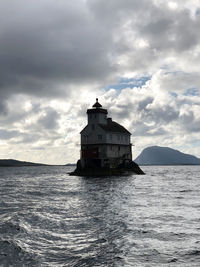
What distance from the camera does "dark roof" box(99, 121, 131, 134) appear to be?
7201 centimetres

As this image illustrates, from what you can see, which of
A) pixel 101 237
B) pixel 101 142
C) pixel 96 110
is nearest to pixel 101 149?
pixel 101 142

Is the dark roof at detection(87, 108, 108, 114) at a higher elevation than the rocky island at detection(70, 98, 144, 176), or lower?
higher

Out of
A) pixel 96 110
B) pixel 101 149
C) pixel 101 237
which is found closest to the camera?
pixel 101 237

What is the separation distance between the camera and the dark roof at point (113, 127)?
72.0 m

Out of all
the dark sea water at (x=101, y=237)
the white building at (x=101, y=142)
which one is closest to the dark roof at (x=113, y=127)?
the white building at (x=101, y=142)

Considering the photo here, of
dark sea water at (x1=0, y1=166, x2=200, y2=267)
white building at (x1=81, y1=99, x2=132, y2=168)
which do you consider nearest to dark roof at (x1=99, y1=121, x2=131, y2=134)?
white building at (x1=81, y1=99, x2=132, y2=168)

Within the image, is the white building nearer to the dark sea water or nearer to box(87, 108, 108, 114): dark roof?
box(87, 108, 108, 114): dark roof

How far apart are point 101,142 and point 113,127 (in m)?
6.51

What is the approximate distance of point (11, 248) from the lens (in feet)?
42.8

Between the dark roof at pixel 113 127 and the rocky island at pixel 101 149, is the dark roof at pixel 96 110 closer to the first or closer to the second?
the rocky island at pixel 101 149

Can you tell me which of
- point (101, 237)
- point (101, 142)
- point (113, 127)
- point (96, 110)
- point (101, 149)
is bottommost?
point (101, 237)

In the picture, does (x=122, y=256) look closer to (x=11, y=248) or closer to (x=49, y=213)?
(x=11, y=248)

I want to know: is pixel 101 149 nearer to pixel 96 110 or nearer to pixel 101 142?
pixel 101 142

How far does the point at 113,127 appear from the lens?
75.2 meters
